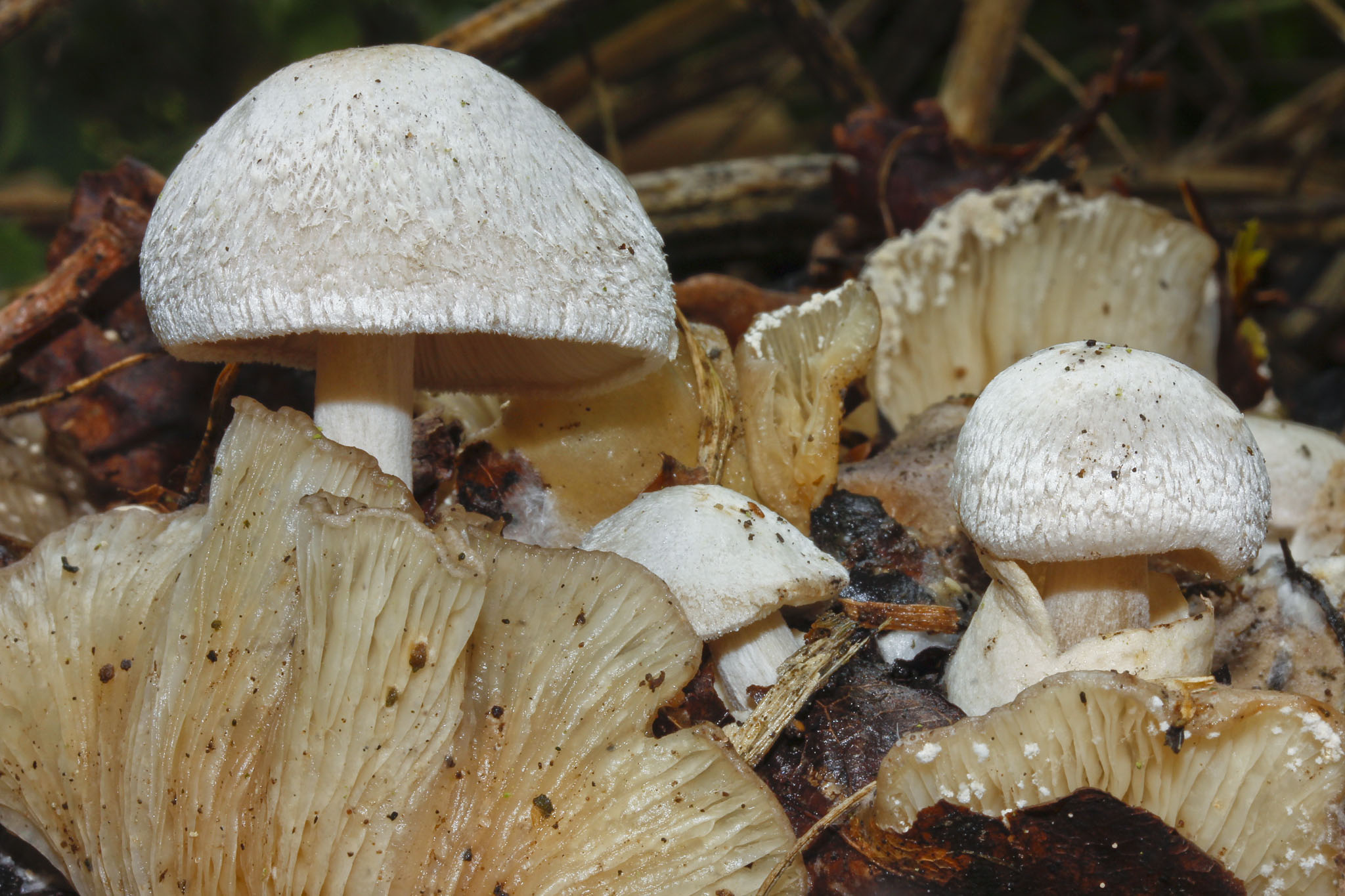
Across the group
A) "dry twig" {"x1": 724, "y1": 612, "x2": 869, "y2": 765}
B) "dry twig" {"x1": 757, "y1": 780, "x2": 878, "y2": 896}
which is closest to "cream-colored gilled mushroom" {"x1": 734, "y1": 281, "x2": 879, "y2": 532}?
"dry twig" {"x1": 724, "y1": 612, "x2": 869, "y2": 765}

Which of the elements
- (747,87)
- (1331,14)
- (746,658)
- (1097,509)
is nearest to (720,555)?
(746,658)

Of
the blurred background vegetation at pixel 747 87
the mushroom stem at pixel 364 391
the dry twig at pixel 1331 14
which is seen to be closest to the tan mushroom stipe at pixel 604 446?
the mushroom stem at pixel 364 391

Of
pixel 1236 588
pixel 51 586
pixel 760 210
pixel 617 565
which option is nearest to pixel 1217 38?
pixel 760 210

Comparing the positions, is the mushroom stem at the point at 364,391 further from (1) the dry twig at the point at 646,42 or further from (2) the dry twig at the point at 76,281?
(1) the dry twig at the point at 646,42

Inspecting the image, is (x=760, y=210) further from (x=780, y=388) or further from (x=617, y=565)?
(x=617, y=565)

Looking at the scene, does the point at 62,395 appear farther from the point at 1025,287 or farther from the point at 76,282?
the point at 1025,287

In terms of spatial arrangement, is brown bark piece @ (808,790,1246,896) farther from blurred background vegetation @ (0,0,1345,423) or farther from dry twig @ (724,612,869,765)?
blurred background vegetation @ (0,0,1345,423)
